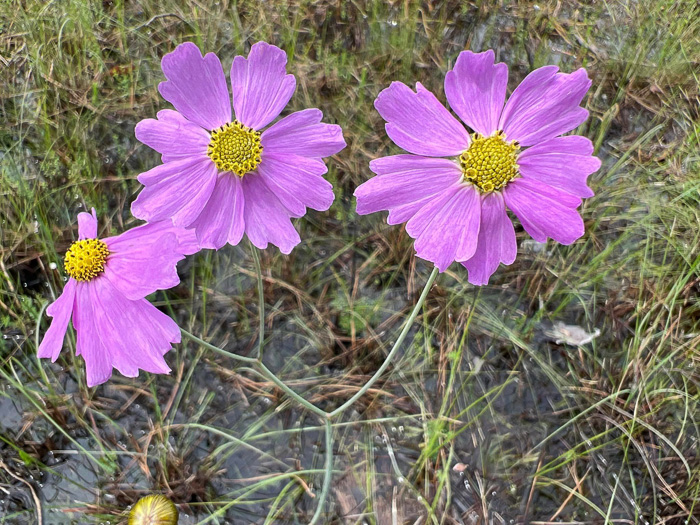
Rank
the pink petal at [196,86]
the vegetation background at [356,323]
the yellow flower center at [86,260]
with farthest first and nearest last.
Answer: the vegetation background at [356,323] → the yellow flower center at [86,260] → the pink petal at [196,86]

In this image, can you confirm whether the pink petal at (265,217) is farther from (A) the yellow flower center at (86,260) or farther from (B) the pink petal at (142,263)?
(A) the yellow flower center at (86,260)

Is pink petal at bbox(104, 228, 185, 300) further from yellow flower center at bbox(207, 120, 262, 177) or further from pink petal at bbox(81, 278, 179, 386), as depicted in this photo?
yellow flower center at bbox(207, 120, 262, 177)

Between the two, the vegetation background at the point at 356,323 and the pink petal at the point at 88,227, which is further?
the vegetation background at the point at 356,323

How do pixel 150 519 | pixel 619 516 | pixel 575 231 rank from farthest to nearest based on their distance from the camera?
pixel 619 516
pixel 150 519
pixel 575 231

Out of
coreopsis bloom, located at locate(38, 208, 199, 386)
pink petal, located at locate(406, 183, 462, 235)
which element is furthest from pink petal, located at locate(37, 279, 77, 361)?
pink petal, located at locate(406, 183, 462, 235)

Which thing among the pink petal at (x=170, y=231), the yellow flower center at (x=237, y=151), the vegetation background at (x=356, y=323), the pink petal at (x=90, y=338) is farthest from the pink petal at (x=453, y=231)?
the pink petal at (x=90, y=338)

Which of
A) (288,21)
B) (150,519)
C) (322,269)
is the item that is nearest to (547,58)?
(288,21)

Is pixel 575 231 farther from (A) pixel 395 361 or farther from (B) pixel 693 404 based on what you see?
(B) pixel 693 404
